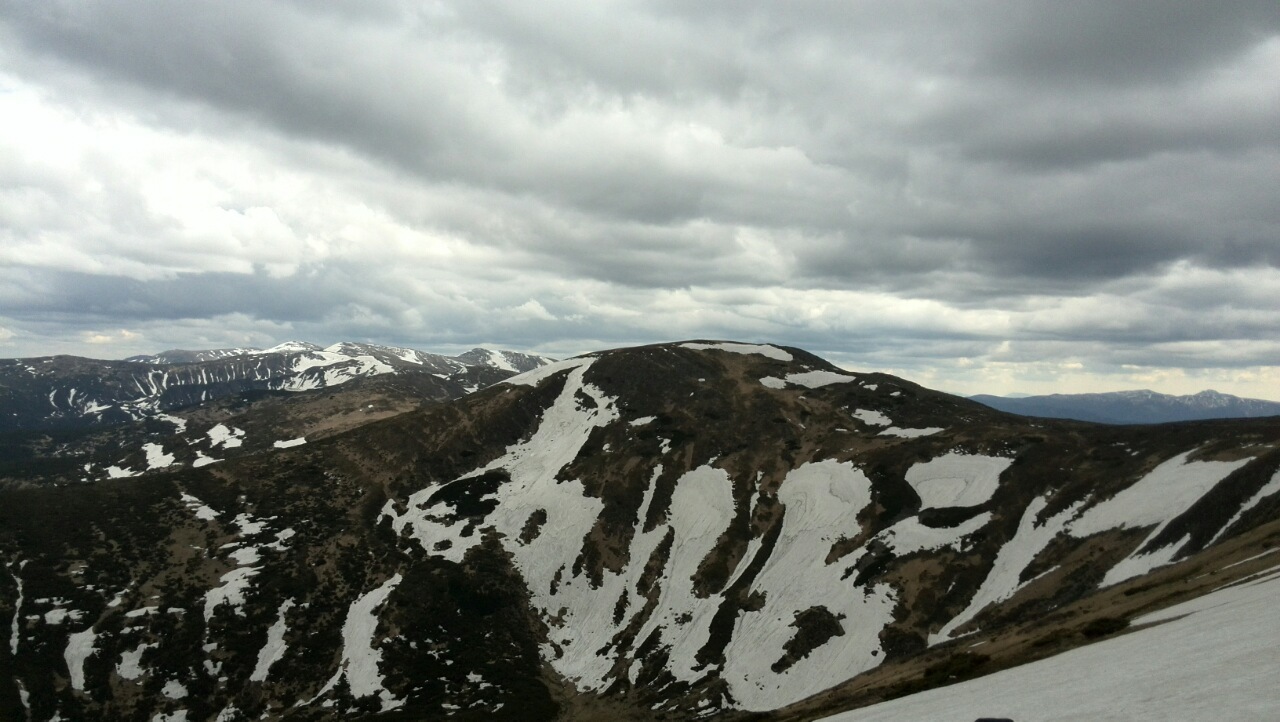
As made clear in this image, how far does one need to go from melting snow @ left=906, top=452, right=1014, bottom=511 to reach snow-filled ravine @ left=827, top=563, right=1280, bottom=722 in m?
81.1

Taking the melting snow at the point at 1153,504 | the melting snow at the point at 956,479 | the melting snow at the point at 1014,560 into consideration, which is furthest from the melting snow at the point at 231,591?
the melting snow at the point at 1153,504

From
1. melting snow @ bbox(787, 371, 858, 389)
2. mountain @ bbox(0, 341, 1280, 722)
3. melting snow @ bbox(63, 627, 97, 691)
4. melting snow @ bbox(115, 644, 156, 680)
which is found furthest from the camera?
melting snow @ bbox(787, 371, 858, 389)

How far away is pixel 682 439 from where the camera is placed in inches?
5994

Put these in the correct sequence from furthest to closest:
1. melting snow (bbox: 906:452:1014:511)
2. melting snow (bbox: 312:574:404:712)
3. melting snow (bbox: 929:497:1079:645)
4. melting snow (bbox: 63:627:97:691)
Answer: melting snow (bbox: 906:452:1014:511), melting snow (bbox: 312:574:404:712), melting snow (bbox: 929:497:1079:645), melting snow (bbox: 63:627:97:691)

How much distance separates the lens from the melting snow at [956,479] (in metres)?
108

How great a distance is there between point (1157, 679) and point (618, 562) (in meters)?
109

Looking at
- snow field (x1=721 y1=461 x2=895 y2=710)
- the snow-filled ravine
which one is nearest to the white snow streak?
snow field (x1=721 y1=461 x2=895 y2=710)

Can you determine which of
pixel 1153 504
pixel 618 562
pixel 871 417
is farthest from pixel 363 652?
pixel 871 417

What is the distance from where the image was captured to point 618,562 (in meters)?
121

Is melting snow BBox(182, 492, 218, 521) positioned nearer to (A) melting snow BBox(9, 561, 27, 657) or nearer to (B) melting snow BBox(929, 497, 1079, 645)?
(A) melting snow BBox(9, 561, 27, 657)

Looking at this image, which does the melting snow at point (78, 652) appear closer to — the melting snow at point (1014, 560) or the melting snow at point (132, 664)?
the melting snow at point (132, 664)

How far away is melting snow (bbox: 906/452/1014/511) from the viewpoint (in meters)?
108

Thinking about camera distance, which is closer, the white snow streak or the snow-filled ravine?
the snow-filled ravine

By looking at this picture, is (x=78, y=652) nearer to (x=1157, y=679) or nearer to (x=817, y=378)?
(x=1157, y=679)
